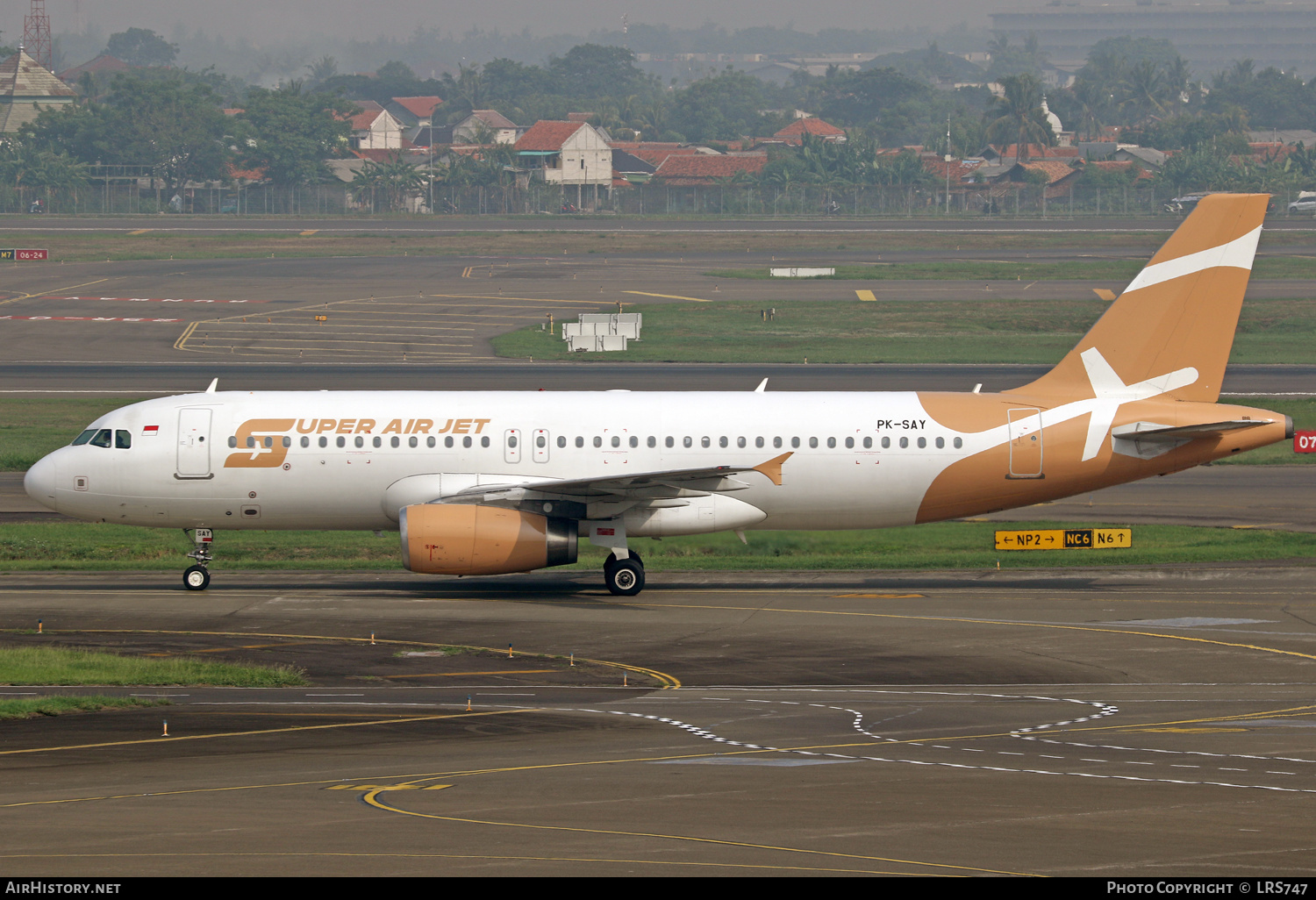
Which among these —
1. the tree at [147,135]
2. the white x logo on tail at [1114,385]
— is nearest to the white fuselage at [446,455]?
the white x logo on tail at [1114,385]

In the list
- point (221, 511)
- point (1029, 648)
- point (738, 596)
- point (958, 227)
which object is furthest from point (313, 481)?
point (958, 227)

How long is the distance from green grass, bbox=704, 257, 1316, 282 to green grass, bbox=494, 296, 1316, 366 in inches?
567

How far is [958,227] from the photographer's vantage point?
16350 centimetres

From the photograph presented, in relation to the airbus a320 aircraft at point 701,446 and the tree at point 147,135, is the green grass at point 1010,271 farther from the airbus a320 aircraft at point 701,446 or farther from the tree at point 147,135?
the tree at point 147,135

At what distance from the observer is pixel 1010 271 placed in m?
118

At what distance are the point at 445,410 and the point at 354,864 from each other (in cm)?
2265

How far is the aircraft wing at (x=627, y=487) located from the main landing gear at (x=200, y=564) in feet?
20.7

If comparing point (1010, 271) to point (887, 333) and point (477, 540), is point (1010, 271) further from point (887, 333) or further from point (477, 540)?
point (477, 540)

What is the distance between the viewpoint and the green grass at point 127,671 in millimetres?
26984

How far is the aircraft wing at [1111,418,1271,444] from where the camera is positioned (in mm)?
36125

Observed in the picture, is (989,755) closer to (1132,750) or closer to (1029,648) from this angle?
(1132,750)

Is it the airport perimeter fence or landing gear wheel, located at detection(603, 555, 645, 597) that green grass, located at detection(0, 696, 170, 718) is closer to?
landing gear wheel, located at detection(603, 555, 645, 597)

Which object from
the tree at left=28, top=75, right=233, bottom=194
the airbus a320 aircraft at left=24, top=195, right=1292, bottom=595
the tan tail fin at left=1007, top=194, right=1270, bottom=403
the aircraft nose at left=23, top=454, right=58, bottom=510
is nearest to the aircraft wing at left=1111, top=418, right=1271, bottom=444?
the airbus a320 aircraft at left=24, top=195, right=1292, bottom=595

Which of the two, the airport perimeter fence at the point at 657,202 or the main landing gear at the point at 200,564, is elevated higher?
the airport perimeter fence at the point at 657,202
